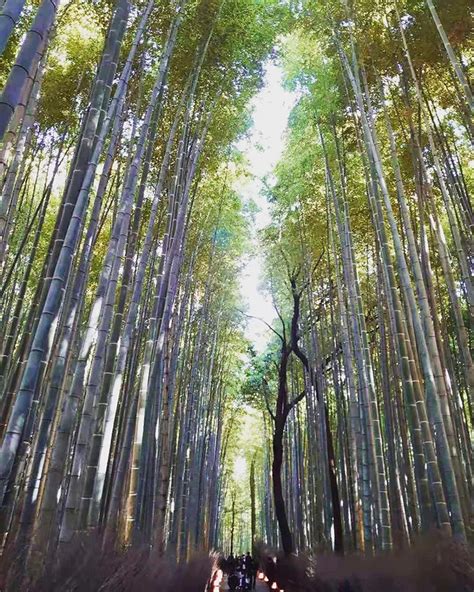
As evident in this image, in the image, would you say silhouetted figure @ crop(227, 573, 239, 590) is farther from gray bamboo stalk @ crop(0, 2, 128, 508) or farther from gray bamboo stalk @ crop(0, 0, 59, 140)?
gray bamboo stalk @ crop(0, 0, 59, 140)

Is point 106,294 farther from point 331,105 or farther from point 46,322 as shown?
point 331,105

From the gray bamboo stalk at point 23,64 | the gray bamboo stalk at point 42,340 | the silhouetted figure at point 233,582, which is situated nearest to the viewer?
the gray bamboo stalk at point 23,64

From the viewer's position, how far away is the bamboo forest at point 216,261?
2.60 m

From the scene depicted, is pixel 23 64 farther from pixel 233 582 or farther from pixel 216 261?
pixel 233 582

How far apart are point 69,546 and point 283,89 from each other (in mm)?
6594

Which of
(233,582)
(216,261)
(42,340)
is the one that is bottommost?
(233,582)

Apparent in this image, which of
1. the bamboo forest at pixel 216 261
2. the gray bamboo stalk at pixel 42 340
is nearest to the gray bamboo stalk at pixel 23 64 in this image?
the bamboo forest at pixel 216 261

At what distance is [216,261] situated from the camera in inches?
335

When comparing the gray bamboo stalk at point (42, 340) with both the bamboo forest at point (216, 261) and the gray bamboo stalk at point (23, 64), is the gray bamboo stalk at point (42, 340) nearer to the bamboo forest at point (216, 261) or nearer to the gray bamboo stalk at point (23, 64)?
the bamboo forest at point (216, 261)

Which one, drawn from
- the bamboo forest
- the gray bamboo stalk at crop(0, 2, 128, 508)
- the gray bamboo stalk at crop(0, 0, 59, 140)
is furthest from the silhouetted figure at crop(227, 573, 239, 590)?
the gray bamboo stalk at crop(0, 0, 59, 140)

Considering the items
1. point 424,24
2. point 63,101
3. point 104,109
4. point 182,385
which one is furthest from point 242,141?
point 104,109

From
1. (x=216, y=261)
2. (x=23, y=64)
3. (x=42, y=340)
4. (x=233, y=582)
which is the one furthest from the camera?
(x=233, y=582)

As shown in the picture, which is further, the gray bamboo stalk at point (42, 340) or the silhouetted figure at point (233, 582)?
the silhouetted figure at point (233, 582)

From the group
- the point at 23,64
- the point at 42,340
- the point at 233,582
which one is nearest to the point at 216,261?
the point at 42,340
